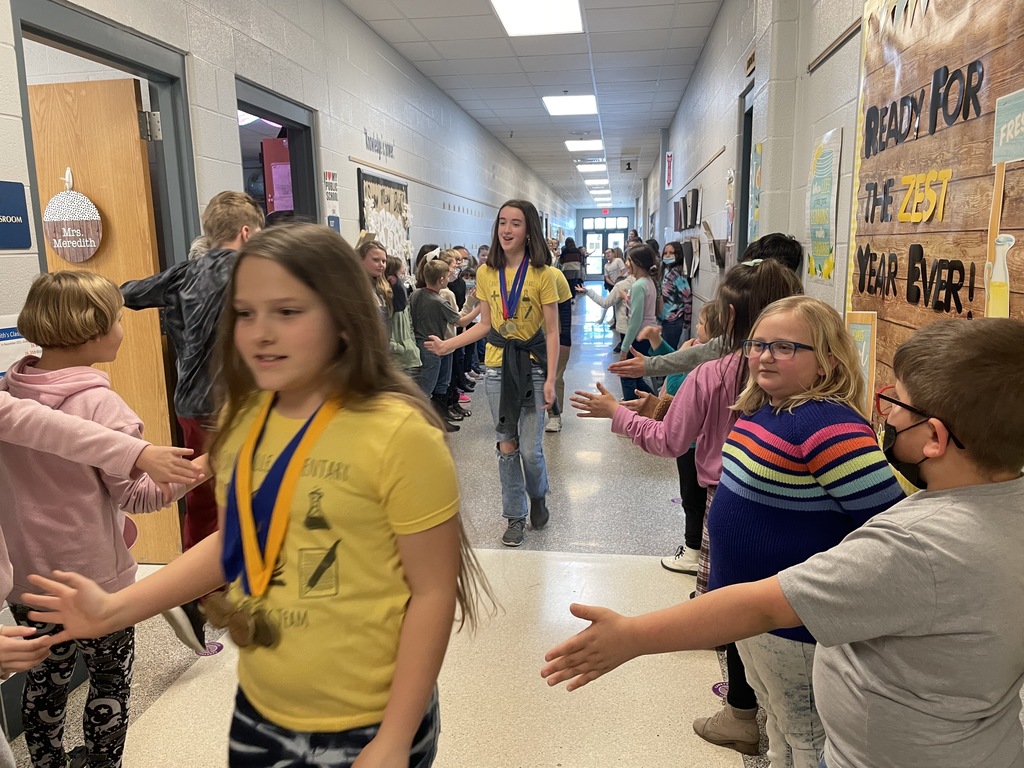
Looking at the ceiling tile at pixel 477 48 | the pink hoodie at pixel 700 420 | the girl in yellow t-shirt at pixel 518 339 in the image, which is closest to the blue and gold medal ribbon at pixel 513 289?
the girl in yellow t-shirt at pixel 518 339

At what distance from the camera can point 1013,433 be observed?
0.88 meters

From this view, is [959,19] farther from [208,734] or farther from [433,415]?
[208,734]

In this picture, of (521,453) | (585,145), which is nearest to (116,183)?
(521,453)

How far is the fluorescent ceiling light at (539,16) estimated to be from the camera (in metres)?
5.37

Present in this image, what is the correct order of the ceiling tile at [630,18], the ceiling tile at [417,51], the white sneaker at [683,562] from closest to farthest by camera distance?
the white sneaker at [683,562]
the ceiling tile at [630,18]
the ceiling tile at [417,51]

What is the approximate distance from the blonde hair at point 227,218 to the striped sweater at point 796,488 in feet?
6.29

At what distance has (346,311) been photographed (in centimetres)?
100

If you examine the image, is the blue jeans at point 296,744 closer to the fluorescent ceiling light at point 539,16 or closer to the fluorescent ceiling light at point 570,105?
the fluorescent ceiling light at point 539,16

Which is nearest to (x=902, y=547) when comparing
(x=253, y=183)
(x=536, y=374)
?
(x=536, y=374)

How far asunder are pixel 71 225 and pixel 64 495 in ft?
6.46

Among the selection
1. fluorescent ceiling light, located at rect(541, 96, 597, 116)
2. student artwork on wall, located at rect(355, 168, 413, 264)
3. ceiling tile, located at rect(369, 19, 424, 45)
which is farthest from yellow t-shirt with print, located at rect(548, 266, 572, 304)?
fluorescent ceiling light, located at rect(541, 96, 597, 116)

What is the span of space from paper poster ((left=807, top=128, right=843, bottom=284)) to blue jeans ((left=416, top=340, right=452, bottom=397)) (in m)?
3.07

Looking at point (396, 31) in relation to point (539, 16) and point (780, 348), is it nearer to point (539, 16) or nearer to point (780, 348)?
point (539, 16)

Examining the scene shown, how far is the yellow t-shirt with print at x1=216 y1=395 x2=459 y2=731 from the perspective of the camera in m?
0.94
